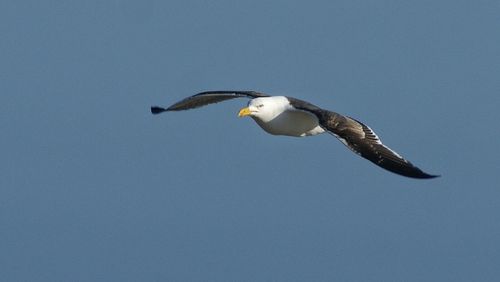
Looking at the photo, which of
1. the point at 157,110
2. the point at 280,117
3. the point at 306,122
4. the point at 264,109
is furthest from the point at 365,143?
the point at 157,110

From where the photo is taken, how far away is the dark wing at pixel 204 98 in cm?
3172

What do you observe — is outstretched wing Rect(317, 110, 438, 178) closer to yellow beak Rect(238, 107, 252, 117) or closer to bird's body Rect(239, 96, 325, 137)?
bird's body Rect(239, 96, 325, 137)

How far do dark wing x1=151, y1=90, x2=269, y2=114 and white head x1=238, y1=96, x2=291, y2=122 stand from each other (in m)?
1.97

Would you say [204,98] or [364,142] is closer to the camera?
[364,142]

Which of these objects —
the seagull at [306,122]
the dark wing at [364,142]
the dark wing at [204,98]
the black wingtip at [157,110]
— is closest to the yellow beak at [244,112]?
the seagull at [306,122]

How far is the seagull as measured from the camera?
2545 cm

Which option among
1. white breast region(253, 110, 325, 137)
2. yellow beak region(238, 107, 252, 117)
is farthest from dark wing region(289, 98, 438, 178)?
yellow beak region(238, 107, 252, 117)

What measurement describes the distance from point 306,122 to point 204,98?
13.9ft

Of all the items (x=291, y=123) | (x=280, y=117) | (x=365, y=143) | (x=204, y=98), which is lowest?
(x=365, y=143)

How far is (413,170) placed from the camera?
24.6m

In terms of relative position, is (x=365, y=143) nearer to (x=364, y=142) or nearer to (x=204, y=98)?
(x=364, y=142)

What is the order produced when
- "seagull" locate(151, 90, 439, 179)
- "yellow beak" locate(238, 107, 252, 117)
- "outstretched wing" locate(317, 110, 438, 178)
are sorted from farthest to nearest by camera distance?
"yellow beak" locate(238, 107, 252, 117) < "seagull" locate(151, 90, 439, 179) < "outstretched wing" locate(317, 110, 438, 178)

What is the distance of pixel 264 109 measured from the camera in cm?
2898

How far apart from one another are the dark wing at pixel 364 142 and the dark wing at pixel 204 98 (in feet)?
14.3
